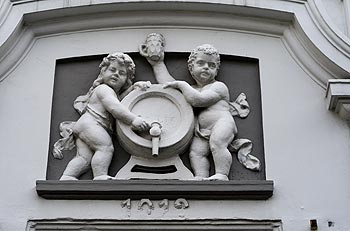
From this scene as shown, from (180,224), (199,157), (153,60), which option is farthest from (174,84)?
(180,224)

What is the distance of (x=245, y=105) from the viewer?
8750 mm

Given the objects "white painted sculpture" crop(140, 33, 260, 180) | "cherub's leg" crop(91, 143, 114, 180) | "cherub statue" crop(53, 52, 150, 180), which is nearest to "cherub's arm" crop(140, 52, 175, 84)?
"white painted sculpture" crop(140, 33, 260, 180)

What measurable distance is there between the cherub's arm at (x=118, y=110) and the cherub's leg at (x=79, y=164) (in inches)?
15.4

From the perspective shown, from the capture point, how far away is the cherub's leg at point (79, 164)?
8367 mm

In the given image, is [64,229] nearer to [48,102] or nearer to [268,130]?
[48,102]

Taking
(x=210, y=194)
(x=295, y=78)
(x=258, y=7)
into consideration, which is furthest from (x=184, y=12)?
(x=210, y=194)

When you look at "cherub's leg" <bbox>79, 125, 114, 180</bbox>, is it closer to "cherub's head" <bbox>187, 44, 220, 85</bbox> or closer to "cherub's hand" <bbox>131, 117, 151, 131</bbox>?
"cherub's hand" <bbox>131, 117, 151, 131</bbox>

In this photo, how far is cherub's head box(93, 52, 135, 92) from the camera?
871cm

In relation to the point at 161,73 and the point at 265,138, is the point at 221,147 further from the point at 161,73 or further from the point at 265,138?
the point at 161,73

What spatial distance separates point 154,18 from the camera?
9273 mm

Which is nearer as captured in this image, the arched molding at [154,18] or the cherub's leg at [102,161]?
the cherub's leg at [102,161]

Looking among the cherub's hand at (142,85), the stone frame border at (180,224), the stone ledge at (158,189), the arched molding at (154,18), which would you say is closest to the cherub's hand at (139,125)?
the cherub's hand at (142,85)

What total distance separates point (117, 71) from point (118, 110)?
1.50 ft

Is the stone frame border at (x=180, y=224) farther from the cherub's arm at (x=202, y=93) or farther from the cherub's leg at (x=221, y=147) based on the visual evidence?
the cherub's arm at (x=202, y=93)
